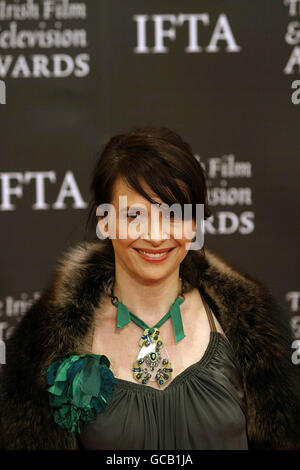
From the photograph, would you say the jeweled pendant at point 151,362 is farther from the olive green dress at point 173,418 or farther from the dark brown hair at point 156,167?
the dark brown hair at point 156,167

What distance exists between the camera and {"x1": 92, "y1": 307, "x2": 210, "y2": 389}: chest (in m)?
1.33

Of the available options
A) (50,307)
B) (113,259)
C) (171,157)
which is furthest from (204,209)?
(50,307)

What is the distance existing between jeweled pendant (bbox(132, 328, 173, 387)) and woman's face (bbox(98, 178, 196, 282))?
16cm

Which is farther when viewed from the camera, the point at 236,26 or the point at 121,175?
the point at 236,26

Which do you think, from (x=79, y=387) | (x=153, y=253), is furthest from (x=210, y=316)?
(x=79, y=387)

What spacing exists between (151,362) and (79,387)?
0.19 meters

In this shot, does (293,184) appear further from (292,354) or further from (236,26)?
(292,354)

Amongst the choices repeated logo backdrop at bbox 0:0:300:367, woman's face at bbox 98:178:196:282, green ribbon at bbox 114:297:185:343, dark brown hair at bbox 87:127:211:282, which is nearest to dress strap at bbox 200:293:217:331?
green ribbon at bbox 114:297:185:343

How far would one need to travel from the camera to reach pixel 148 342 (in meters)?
1.34

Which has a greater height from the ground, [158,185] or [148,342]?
[158,185]

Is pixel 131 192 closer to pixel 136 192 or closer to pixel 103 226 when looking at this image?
pixel 136 192

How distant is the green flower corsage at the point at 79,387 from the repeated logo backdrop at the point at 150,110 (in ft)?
3.45

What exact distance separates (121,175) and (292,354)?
720 mm

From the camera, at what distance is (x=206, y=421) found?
4.13ft
